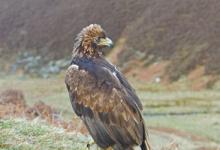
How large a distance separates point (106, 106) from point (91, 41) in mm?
937

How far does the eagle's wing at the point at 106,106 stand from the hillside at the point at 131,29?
47913 mm

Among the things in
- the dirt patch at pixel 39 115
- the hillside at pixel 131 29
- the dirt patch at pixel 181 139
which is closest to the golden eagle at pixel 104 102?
the dirt patch at pixel 39 115

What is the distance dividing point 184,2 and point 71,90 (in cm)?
6253

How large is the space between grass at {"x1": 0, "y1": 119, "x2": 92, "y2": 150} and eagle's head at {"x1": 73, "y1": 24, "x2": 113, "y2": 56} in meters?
1.33

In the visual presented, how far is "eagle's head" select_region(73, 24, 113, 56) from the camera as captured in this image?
8.52m

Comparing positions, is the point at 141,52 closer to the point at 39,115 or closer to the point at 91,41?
the point at 39,115

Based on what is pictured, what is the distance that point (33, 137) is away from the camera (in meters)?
9.29

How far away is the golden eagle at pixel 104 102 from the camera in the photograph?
7969 millimetres

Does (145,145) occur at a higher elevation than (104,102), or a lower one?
lower

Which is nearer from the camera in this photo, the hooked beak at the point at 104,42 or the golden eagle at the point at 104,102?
the golden eagle at the point at 104,102

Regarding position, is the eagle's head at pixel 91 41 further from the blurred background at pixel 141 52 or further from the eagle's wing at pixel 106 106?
the blurred background at pixel 141 52

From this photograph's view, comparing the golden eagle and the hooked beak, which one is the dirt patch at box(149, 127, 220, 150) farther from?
the golden eagle

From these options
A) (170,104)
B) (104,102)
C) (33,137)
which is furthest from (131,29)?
(104,102)

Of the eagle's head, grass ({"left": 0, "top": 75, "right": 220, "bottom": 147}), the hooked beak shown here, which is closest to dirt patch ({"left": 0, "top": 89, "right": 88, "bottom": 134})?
the eagle's head
